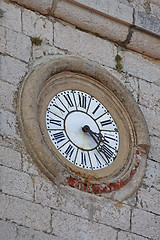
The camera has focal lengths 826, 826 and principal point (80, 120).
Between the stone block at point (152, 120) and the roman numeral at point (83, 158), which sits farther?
the stone block at point (152, 120)

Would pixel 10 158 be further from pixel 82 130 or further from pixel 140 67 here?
pixel 140 67

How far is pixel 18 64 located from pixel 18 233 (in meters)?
1.88

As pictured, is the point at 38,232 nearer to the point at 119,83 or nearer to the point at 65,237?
the point at 65,237

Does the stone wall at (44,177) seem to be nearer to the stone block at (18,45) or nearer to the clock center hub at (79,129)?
the stone block at (18,45)

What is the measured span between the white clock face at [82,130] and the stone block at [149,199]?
1.51 feet

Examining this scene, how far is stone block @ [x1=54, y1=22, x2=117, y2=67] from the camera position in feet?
29.2

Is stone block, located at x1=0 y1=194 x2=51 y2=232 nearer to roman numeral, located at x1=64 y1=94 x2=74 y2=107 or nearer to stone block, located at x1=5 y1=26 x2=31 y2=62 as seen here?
roman numeral, located at x1=64 y1=94 x2=74 y2=107

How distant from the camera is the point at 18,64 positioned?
841 cm

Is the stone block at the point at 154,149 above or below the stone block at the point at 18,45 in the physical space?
below

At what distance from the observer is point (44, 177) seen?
789 cm

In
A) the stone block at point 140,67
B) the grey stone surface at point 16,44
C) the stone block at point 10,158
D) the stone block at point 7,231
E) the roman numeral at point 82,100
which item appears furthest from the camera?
the stone block at point 140,67

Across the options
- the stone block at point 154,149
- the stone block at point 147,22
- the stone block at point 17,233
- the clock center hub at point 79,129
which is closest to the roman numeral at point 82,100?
the clock center hub at point 79,129

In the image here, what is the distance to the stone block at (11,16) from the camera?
8633mm

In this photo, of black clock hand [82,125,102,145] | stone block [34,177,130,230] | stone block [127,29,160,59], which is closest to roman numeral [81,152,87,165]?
black clock hand [82,125,102,145]
